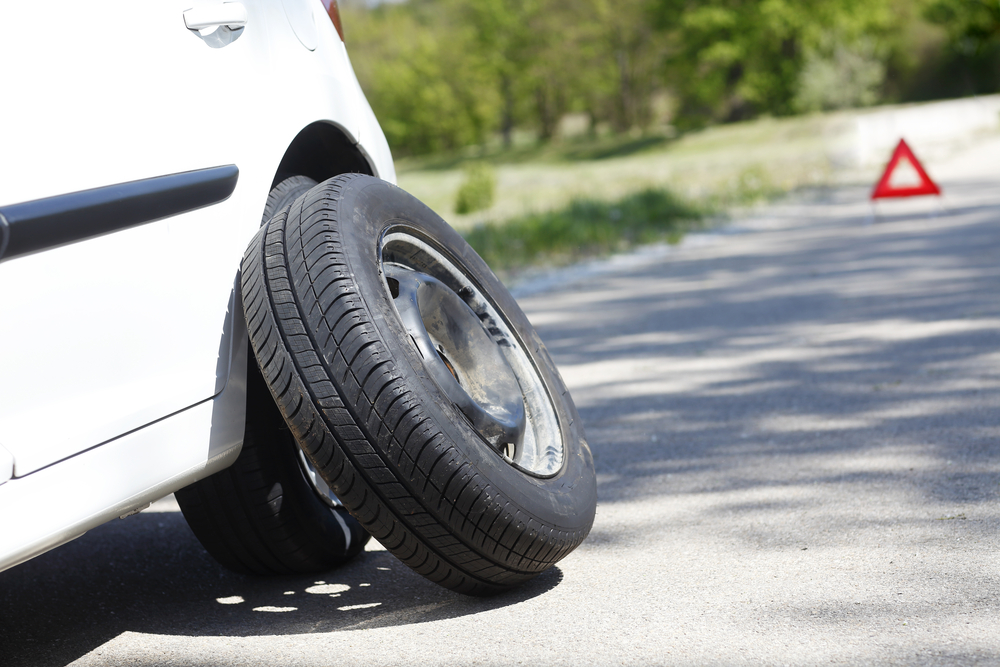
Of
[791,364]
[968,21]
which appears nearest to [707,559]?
[791,364]

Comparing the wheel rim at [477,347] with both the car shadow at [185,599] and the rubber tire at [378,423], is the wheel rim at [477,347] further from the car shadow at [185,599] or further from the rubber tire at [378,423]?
the car shadow at [185,599]

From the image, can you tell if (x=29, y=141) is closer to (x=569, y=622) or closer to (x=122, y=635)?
(x=122, y=635)

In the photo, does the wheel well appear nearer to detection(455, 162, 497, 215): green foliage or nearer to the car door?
the car door

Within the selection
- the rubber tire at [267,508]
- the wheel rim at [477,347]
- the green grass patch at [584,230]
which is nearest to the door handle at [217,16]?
the rubber tire at [267,508]

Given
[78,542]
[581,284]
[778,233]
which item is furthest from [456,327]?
[778,233]

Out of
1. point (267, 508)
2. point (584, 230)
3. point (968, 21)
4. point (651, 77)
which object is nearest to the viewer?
point (267, 508)

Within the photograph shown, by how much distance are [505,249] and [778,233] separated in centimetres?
303

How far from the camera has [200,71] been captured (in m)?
2.29

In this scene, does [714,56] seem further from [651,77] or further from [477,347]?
[477,347]

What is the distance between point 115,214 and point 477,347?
111 cm

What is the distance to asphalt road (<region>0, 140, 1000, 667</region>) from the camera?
2121 millimetres

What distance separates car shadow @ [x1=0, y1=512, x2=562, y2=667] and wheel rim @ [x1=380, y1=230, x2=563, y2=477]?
14.9 inches

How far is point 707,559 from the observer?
8.46 ft

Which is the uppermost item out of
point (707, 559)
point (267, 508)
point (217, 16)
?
point (217, 16)
